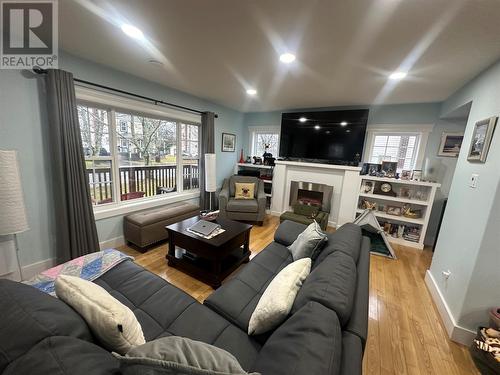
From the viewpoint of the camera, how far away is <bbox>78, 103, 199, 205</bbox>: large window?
8.61ft

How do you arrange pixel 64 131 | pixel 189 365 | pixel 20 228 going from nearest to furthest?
1. pixel 189 365
2. pixel 20 228
3. pixel 64 131

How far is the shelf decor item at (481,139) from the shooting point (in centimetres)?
161

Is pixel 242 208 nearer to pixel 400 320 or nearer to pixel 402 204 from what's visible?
pixel 400 320

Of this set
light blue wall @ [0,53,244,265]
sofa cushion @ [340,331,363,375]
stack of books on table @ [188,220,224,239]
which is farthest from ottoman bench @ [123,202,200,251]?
sofa cushion @ [340,331,363,375]

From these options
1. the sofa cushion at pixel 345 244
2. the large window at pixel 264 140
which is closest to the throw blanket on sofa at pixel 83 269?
the sofa cushion at pixel 345 244

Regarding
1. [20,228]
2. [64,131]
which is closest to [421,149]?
[64,131]

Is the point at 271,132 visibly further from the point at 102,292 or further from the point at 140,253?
the point at 102,292

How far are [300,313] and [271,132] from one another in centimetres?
429

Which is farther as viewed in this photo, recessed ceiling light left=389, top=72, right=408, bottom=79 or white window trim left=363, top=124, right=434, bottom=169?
white window trim left=363, top=124, right=434, bottom=169

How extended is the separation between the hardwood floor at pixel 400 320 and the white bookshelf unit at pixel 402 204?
1.73ft

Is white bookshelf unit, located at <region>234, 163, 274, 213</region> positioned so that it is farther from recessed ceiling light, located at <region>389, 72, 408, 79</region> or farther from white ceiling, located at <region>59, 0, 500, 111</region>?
recessed ceiling light, located at <region>389, 72, 408, 79</region>

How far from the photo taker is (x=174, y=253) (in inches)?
95.0

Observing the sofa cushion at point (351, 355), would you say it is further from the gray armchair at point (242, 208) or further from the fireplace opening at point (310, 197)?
the fireplace opening at point (310, 197)

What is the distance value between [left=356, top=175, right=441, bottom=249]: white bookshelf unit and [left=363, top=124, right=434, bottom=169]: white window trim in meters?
0.46
